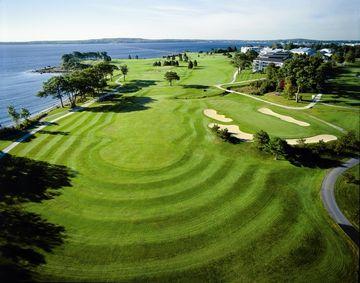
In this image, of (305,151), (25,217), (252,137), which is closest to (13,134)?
(25,217)

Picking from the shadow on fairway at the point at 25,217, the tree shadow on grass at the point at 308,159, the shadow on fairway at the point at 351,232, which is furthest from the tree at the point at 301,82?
the shadow on fairway at the point at 25,217

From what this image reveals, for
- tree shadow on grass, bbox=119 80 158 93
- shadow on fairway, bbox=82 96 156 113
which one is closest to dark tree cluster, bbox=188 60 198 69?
tree shadow on grass, bbox=119 80 158 93

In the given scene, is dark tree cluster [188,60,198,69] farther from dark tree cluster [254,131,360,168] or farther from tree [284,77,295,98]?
dark tree cluster [254,131,360,168]

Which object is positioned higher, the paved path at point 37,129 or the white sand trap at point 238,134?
the white sand trap at point 238,134

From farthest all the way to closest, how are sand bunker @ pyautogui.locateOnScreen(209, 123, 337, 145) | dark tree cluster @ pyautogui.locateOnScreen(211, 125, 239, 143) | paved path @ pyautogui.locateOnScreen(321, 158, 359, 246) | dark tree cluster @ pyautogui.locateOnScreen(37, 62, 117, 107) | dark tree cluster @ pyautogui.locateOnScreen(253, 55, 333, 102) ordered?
→ dark tree cluster @ pyautogui.locateOnScreen(37, 62, 117, 107)
dark tree cluster @ pyautogui.locateOnScreen(253, 55, 333, 102)
dark tree cluster @ pyautogui.locateOnScreen(211, 125, 239, 143)
sand bunker @ pyautogui.locateOnScreen(209, 123, 337, 145)
paved path @ pyautogui.locateOnScreen(321, 158, 359, 246)

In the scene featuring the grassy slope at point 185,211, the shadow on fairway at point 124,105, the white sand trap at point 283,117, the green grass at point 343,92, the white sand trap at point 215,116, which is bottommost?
the grassy slope at point 185,211

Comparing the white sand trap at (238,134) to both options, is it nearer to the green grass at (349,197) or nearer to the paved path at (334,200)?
the paved path at (334,200)
